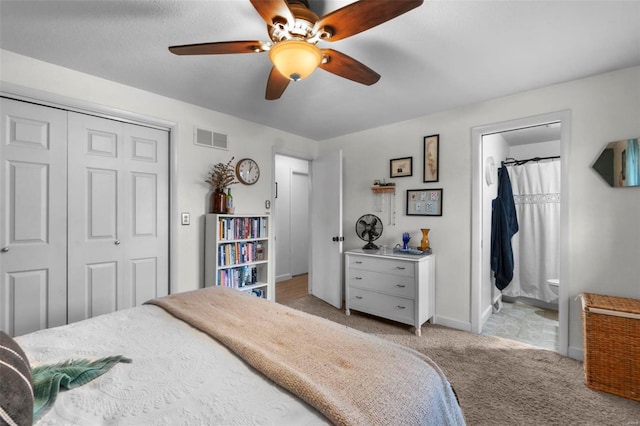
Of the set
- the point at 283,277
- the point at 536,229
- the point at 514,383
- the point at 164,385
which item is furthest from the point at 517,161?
the point at 164,385

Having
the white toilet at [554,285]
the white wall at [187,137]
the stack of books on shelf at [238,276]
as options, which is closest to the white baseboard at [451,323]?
the white toilet at [554,285]

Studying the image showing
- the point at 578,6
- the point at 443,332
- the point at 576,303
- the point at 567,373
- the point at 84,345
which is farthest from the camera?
the point at 443,332

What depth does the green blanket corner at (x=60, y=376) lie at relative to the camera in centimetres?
85

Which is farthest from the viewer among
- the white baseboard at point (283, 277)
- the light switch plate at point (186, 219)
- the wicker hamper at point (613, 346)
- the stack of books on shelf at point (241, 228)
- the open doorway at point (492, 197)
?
the white baseboard at point (283, 277)

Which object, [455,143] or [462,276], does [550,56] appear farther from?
[462,276]

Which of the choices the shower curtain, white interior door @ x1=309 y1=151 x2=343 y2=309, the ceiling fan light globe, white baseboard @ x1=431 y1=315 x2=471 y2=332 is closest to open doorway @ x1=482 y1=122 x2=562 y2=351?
the shower curtain

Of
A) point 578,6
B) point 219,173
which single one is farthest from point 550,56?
point 219,173

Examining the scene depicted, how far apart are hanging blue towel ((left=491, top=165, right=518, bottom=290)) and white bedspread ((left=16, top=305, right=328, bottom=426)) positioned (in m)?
3.28

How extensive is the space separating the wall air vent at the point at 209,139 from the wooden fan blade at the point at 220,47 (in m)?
1.52

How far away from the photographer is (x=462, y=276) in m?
2.90

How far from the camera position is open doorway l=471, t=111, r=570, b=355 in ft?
7.70

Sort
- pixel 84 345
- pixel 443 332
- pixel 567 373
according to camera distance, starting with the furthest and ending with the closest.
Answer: pixel 443 332, pixel 567 373, pixel 84 345

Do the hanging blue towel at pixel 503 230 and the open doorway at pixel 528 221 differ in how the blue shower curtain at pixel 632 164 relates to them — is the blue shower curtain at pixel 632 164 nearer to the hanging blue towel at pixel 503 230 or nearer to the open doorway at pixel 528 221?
the open doorway at pixel 528 221

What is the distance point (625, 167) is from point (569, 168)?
32 centimetres
